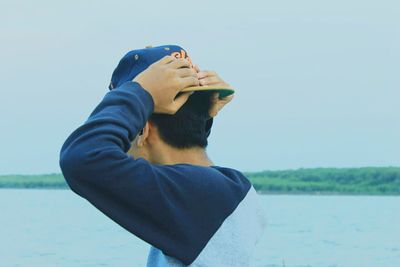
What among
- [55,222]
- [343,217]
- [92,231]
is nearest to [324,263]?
[92,231]

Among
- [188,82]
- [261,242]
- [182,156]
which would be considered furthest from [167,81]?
[261,242]

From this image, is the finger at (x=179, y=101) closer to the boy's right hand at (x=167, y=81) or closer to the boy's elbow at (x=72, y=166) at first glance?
the boy's right hand at (x=167, y=81)

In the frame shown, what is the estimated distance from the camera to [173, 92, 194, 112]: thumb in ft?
7.14

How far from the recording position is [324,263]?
59.8 ft

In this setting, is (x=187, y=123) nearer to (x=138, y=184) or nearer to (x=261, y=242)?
(x=138, y=184)

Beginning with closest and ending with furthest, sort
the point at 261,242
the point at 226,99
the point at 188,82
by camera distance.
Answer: the point at 188,82
the point at 226,99
the point at 261,242

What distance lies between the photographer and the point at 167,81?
216 centimetres

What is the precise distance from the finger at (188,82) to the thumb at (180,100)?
0.08ft

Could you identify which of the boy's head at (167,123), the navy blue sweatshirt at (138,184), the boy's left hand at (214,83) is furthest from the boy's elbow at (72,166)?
the boy's left hand at (214,83)

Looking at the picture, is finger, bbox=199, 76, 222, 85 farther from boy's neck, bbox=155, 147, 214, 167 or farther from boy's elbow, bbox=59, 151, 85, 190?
boy's elbow, bbox=59, 151, 85, 190

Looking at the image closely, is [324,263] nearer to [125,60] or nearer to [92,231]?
[92,231]

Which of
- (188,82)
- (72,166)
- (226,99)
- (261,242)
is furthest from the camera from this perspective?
(261,242)

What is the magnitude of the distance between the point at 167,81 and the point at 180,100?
Result: 5cm

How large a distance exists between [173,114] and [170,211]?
0.21 meters
